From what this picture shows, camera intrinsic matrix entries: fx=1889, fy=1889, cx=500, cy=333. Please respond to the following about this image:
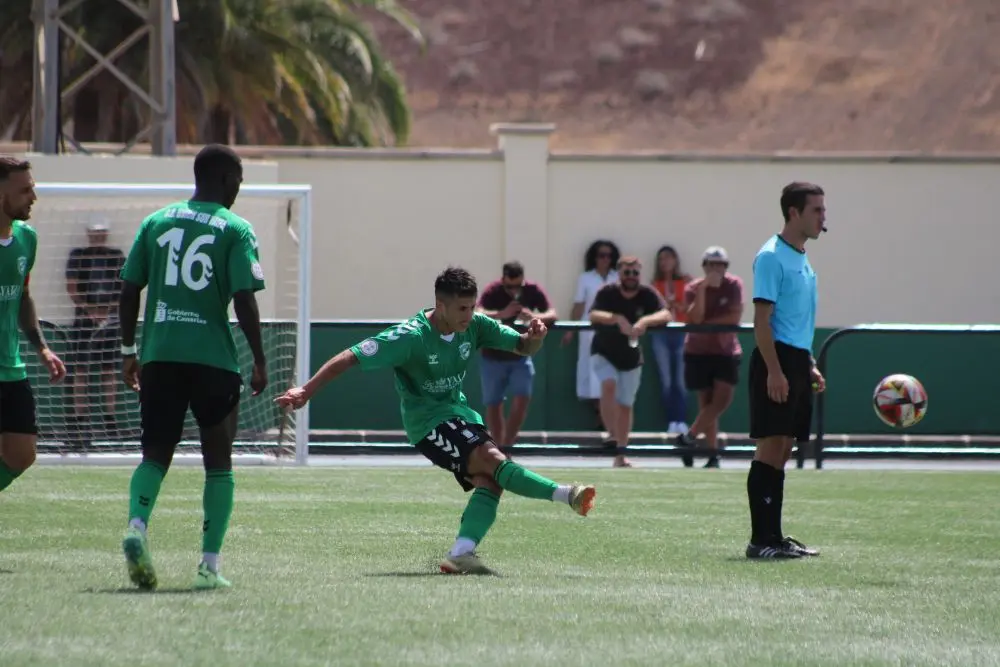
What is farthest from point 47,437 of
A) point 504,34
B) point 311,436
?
point 504,34

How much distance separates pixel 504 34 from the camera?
9462cm

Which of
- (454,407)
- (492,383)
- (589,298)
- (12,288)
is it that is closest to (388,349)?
(454,407)

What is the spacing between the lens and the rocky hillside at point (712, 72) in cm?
8325

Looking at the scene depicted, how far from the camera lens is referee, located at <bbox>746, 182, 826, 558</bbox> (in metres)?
10.1

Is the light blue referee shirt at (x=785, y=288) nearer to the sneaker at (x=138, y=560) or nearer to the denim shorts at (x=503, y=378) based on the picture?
the sneaker at (x=138, y=560)

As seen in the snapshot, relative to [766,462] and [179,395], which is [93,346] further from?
[179,395]

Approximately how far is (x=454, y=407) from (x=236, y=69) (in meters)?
21.9

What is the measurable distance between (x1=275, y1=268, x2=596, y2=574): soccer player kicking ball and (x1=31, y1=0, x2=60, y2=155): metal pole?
36.7ft

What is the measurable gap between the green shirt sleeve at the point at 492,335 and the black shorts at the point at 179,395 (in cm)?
159

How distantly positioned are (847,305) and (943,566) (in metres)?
15.3

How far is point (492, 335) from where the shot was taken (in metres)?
9.55

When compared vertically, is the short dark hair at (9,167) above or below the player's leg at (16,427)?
above

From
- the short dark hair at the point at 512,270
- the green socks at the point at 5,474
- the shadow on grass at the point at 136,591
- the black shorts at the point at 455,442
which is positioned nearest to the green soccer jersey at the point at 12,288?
the green socks at the point at 5,474

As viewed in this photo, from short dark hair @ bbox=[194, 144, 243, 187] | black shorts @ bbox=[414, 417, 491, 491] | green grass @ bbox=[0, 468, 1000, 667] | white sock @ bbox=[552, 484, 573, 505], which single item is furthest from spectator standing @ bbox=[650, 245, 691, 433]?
short dark hair @ bbox=[194, 144, 243, 187]
